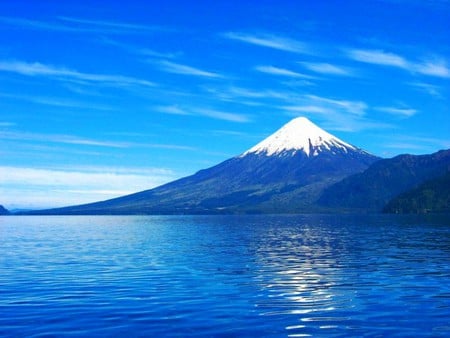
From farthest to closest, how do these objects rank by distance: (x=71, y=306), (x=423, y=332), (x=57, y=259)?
(x=57, y=259), (x=71, y=306), (x=423, y=332)

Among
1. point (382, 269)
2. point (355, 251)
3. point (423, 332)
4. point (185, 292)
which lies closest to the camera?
point (423, 332)

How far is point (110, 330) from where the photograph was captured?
2744cm

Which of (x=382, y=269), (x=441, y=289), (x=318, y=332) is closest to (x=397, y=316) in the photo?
(x=318, y=332)

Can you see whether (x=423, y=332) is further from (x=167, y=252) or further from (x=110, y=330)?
(x=167, y=252)

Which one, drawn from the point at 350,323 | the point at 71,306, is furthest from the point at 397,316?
the point at 71,306

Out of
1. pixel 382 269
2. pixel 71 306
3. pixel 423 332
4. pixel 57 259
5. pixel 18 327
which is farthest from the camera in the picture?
pixel 57 259

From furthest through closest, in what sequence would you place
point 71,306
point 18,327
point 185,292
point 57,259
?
point 57,259 → point 185,292 → point 71,306 → point 18,327

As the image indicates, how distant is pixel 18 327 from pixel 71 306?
5.88 meters

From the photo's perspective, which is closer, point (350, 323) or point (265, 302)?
point (350, 323)

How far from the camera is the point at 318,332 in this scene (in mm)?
26547

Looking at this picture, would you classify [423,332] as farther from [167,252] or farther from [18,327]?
[167,252]

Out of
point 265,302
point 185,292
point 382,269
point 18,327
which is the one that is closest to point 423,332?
point 265,302

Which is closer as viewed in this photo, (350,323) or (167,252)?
(350,323)

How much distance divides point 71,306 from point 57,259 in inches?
1250
